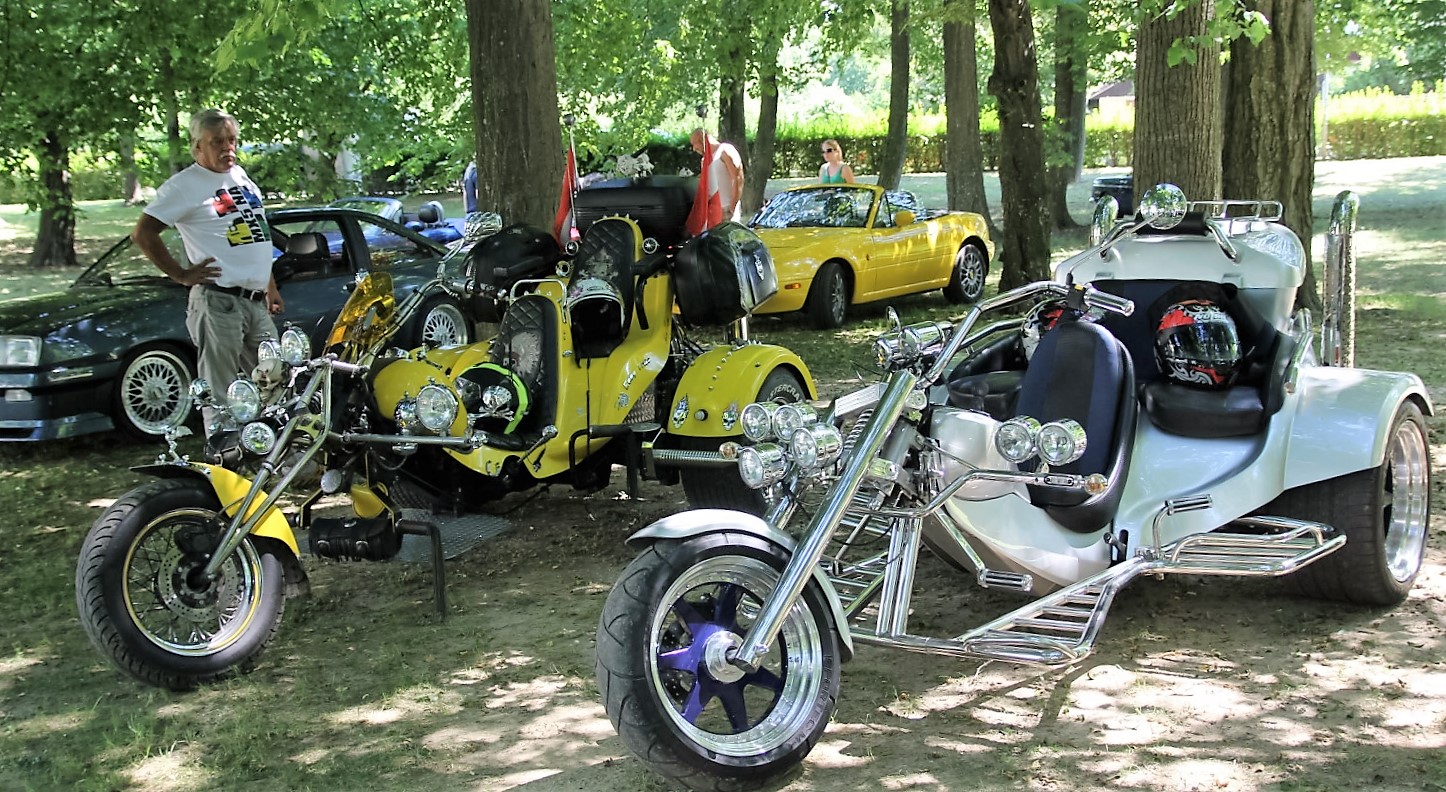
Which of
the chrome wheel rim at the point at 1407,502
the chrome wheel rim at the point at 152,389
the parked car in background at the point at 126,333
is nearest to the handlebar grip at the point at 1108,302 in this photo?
the chrome wheel rim at the point at 1407,502

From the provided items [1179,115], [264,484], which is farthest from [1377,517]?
[1179,115]

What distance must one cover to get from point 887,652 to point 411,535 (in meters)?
2.15

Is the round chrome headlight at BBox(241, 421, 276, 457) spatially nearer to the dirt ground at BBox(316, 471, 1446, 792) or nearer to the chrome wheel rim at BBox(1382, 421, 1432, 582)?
the dirt ground at BBox(316, 471, 1446, 792)

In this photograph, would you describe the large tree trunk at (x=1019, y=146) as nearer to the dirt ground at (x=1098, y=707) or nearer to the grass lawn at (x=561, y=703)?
the grass lawn at (x=561, y=703)

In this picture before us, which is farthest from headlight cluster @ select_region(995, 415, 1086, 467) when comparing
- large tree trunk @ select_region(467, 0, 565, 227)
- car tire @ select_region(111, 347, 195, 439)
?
car tire @ select_region(111, 347, 195, 439)

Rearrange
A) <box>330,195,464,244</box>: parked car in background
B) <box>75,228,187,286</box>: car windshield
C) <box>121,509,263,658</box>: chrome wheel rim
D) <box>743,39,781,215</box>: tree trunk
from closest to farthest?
<box>121,509,263,658</box>: chrome wheel rim, <box>75,228,187,286</box>: car windshield, <box>330,195,464,244</box>: parked car in background, <box>743,39,781,215</box>: tree trunk

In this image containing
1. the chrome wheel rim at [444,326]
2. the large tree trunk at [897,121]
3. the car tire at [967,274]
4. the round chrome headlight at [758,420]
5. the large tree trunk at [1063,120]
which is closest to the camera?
the round chrome headlight at [758,420]

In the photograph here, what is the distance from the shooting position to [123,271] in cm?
966

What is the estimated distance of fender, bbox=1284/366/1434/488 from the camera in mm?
4586

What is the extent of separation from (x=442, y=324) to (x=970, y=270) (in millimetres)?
6320

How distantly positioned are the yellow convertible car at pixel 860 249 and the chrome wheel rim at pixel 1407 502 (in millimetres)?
7448

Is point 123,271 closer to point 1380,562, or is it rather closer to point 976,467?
point 976,467

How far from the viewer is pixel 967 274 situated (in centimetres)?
1448

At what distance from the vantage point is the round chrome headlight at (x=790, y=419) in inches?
147
